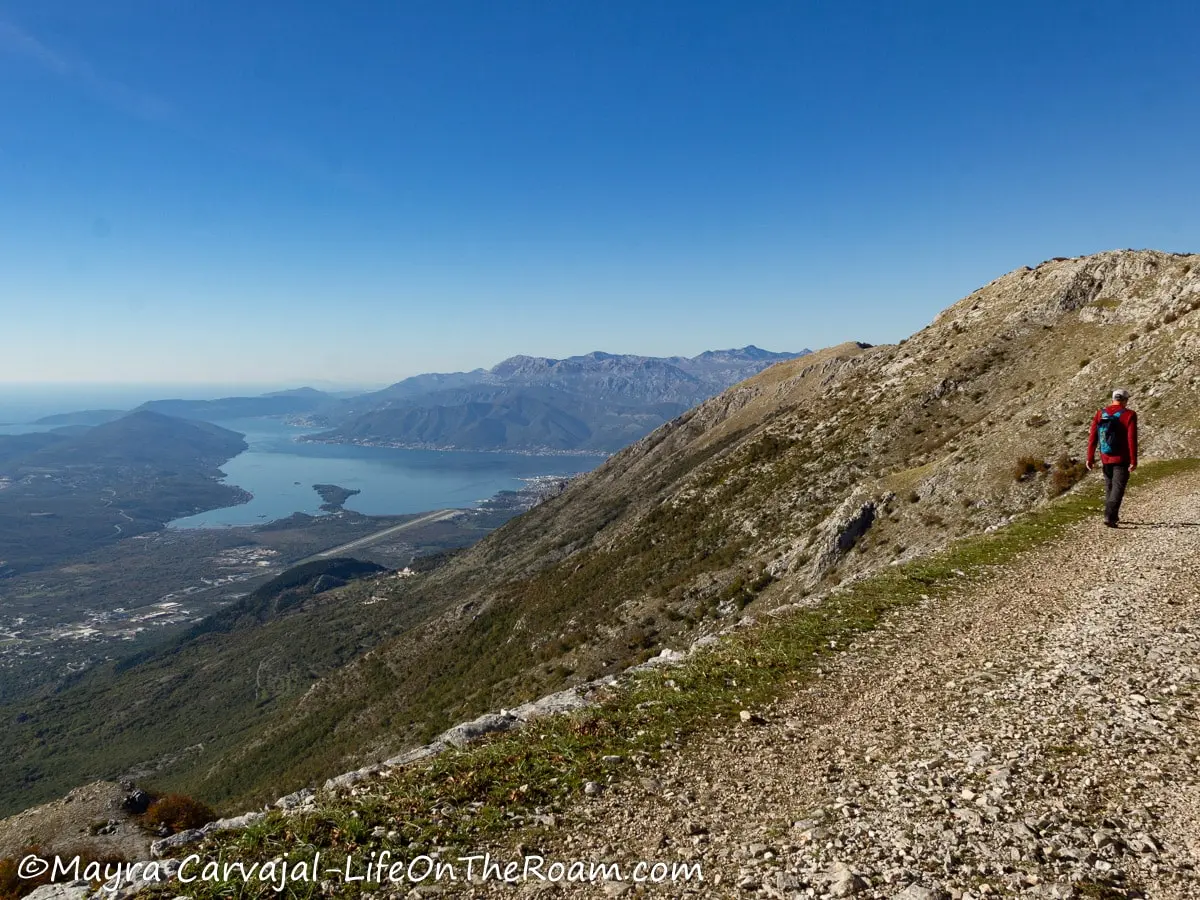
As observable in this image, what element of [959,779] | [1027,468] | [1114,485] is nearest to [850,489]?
[1027,468]

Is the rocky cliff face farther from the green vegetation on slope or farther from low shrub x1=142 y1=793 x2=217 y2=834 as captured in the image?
low shrub x1=142 y1=793 x2=217 y2=834

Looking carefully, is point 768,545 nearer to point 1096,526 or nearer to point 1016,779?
point 1096,526

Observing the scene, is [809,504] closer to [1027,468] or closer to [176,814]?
[1027,468]

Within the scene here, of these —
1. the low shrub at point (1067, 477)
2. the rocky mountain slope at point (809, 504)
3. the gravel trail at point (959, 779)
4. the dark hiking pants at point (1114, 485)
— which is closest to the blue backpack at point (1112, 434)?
the dark hiking pants at point (1114, 485)

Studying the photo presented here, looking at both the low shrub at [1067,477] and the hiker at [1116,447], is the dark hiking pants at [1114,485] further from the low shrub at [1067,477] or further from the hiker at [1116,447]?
the low shrub at [1067,477]

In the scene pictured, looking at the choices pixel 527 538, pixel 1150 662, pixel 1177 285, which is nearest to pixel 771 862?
pixel 1150 662

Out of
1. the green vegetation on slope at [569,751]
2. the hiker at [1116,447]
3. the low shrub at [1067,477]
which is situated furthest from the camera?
the low shrub at [1067,477]
